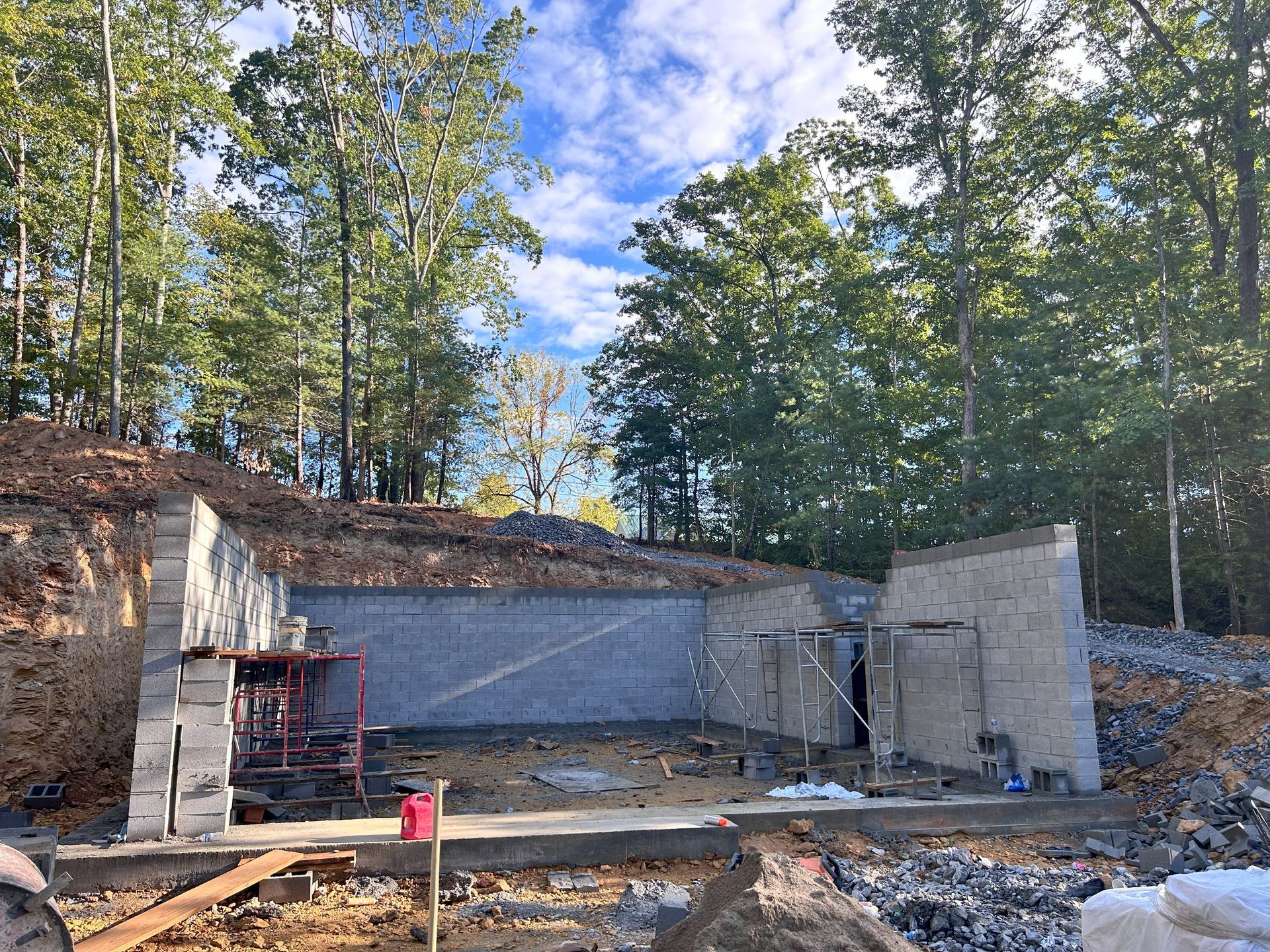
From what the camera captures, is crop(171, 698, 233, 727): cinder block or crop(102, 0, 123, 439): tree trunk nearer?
crop(171, 698, 233, 727): cinder block

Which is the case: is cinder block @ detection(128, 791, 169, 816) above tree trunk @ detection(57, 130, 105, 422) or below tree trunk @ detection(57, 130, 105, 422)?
below

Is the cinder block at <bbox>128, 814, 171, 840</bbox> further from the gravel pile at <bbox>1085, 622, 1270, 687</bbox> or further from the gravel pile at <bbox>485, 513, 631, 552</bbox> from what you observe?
the gravel pile at <bbox>485, 513, 631, 552</bbox>

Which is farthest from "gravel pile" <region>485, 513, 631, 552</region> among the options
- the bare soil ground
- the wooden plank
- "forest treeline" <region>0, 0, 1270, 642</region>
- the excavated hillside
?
the wooden plank

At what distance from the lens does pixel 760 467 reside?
95.8 ft

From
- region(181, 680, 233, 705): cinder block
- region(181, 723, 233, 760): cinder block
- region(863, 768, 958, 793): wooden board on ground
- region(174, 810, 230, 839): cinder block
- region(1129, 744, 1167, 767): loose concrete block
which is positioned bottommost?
region(863, 768, 958, 793): wooden board on ground

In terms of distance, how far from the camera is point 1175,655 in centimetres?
1221

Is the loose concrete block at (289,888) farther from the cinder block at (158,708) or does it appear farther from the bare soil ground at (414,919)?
the cinder block at (158,708)

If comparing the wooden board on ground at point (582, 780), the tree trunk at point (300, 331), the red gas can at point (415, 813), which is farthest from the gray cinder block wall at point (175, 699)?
the tree trunk at point (300, 331)

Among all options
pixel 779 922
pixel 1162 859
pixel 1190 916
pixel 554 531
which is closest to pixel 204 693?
pixel 779 922

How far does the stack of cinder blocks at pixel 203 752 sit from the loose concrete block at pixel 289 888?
51.3 inches

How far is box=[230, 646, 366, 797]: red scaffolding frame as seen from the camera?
8.92 meters

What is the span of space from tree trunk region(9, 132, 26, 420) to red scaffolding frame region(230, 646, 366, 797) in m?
12.6

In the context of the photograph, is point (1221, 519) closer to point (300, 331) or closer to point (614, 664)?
point (614, 664)

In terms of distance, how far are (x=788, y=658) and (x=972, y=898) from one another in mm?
A: 7512
